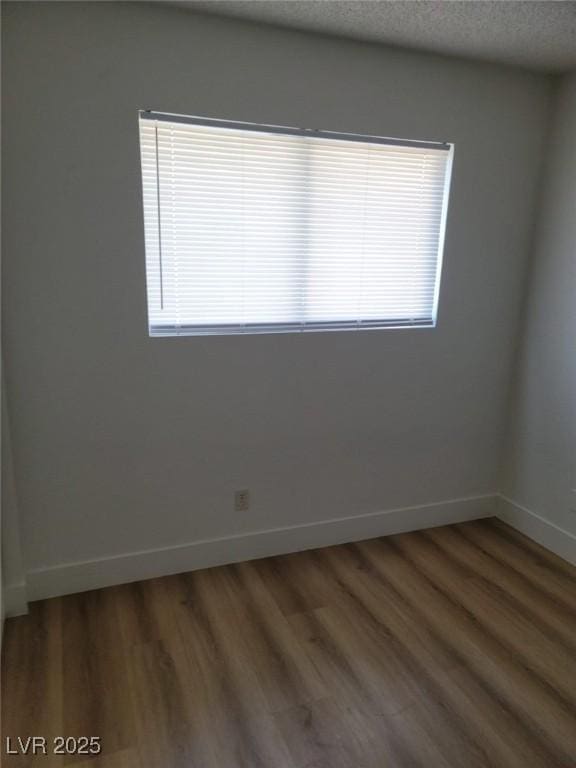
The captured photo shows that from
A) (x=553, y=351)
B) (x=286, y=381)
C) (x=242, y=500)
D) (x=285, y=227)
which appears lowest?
(x=242, y=500)

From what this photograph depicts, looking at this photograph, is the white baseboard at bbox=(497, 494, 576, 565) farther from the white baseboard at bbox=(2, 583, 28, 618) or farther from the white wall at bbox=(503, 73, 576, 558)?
the white baseboard at bbox=(2, 583, 28, 618)

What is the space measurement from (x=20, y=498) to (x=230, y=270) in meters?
1.35

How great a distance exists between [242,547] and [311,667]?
2.50 ft

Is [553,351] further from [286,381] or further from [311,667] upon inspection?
[311,667]

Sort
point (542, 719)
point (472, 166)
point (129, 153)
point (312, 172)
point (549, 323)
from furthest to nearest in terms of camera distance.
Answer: point (549, 323) → point (472, 166) → point (312, 172) → point (129, 153) → point (542, 719)

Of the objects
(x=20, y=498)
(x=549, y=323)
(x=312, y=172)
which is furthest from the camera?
(x=549, y=323)

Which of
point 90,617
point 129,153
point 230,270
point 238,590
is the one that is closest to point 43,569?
point 90,617

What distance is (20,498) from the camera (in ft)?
7.09

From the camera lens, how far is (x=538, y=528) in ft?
9.48

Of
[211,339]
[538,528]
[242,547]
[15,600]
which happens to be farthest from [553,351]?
[15,600]

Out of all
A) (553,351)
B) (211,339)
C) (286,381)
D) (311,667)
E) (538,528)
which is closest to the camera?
(311,667)

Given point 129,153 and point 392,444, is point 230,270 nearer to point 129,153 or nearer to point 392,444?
point 129,153

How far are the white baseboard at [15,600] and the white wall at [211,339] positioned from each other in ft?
0.37

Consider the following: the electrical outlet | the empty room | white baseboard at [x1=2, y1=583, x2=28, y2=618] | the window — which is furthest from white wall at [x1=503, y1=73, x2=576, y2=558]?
white baseboard at [x1=2, y1=583, x2=28, y2=618]
